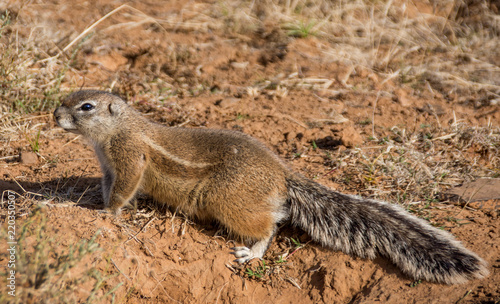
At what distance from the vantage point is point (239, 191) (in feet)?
12.0

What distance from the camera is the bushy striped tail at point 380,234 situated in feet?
10.5

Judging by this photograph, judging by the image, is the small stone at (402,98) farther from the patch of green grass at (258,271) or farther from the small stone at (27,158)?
the small stone at (27,158)

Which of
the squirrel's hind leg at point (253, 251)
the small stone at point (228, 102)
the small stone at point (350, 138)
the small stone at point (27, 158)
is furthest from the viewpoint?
the small stone at point (228, 102)

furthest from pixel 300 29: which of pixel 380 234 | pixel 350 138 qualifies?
pixel 380 234

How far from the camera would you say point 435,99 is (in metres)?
6.08

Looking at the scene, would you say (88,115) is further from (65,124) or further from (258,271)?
(258,271)

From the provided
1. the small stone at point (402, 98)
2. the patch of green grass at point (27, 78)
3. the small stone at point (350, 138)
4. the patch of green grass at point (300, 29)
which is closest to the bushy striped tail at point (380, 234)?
the small stone at point (350, 138)

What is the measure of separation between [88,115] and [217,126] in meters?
1.77

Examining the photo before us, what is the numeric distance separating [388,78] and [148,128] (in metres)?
3.76

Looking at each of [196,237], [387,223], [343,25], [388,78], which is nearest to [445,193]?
[387,223]

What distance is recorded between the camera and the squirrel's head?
13.0 ft

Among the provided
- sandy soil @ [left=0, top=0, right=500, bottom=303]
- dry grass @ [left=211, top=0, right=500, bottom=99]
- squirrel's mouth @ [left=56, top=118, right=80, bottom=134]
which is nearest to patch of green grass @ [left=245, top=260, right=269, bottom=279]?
sandy soil @ [left=0, top=0, right=500, bottom=303]

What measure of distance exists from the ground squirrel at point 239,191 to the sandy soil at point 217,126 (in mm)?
171

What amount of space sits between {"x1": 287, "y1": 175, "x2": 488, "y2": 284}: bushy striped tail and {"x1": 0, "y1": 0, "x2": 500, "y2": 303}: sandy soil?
11 centimetres
